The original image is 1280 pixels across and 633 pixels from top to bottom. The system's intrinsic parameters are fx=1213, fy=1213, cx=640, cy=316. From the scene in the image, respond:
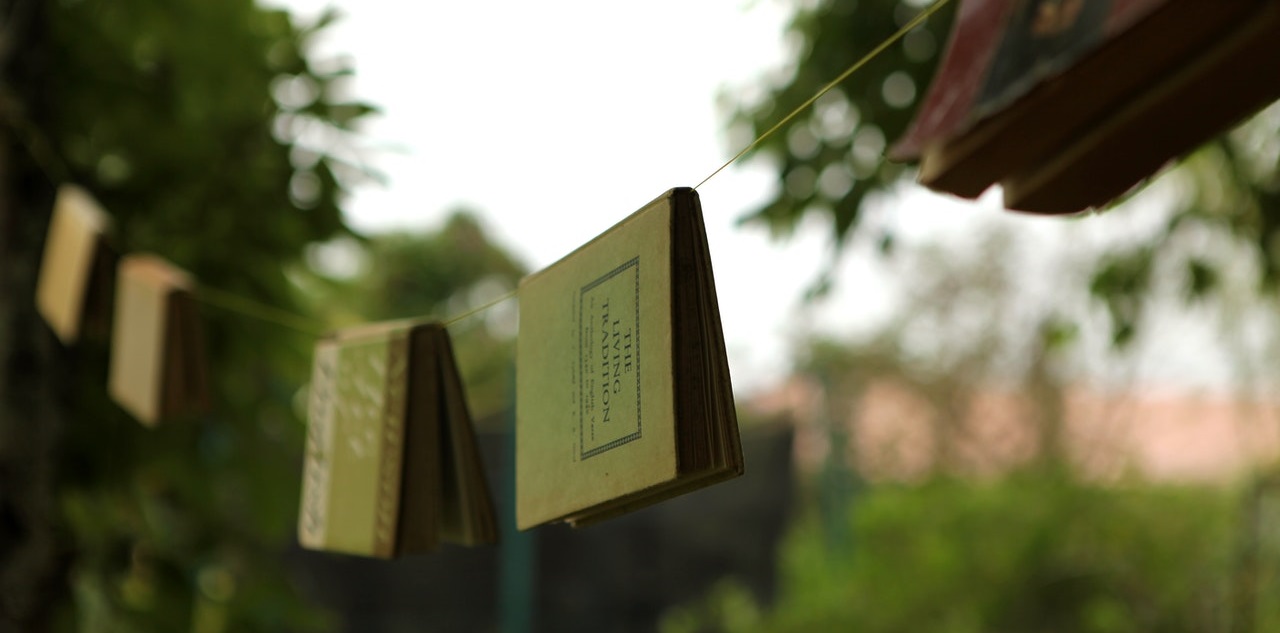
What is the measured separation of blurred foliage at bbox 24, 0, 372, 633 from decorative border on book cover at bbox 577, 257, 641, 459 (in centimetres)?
133

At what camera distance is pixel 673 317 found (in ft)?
2.22

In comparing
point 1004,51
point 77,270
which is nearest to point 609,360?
point 1004,51

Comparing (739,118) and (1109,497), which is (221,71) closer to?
(739,118)

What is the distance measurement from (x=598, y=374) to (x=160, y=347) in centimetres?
87

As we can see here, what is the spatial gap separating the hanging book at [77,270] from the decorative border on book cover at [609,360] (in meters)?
1.04

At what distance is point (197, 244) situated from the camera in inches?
80.5

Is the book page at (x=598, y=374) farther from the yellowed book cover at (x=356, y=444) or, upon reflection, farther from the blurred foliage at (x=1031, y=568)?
the blurred foliage at (x=1031, y=568)

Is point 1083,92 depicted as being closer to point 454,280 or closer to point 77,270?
point 77,270

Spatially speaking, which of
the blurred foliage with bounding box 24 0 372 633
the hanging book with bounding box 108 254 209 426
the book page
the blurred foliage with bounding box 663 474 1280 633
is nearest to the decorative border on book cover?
the book page

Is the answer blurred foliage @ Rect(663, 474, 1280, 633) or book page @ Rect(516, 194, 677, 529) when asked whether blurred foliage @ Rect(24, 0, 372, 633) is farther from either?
blurred foliage @ Rect(663, 474, 1280, 633)

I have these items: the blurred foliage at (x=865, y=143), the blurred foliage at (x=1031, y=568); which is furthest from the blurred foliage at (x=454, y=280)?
the blurred foliage at (x=865, y=143)

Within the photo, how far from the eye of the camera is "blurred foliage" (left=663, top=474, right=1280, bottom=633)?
12.7 feet

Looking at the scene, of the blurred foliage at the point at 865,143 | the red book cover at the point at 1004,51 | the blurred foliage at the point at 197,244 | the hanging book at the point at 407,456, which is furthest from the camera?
the blurred foliage at the point at 197,244

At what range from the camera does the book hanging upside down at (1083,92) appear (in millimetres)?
676
